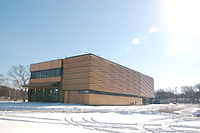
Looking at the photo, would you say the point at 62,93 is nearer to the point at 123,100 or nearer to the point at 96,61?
the point at 96,61

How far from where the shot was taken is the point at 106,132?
9.30 metres

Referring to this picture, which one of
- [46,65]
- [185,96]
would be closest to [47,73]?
[46,65]

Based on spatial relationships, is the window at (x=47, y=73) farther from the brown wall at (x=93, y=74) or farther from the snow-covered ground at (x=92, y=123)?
the snow-covered ground at (x=92, y=123)

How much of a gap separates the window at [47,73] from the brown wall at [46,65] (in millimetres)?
858

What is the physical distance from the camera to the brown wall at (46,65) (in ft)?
148

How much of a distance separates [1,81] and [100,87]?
1605 inches

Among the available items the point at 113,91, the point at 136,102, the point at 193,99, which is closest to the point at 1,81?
the point at 113,91

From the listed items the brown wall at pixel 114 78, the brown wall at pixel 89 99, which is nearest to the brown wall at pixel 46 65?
the brown wall at pixel 89 99

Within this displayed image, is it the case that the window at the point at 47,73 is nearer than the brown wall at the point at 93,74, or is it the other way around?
the brown wall at the point at 93,74

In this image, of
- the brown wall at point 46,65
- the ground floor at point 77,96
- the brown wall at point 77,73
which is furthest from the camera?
the brown wall at point 46,65

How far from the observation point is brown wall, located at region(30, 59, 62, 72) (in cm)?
4524

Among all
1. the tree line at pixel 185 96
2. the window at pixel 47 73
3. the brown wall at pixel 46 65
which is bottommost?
the tree line at pixel 185 96

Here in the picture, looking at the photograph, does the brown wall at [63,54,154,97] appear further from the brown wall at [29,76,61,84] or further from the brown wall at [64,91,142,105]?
the brown wall at [29,76,61,84]

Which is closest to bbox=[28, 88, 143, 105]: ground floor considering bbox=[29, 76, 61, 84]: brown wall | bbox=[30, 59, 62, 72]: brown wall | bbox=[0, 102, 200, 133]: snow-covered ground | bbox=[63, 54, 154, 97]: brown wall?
bbox=[63, 54, 154, 97]: brown wall
